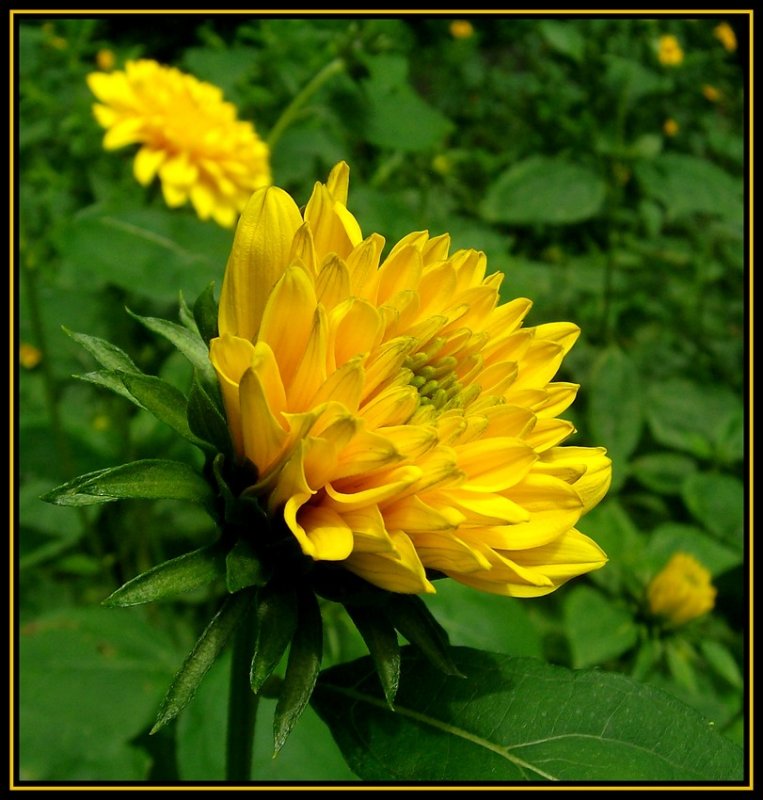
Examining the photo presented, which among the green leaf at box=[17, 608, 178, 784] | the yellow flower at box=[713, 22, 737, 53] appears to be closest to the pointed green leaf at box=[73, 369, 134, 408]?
the green leaf at box=[17, 608, 178, 784]

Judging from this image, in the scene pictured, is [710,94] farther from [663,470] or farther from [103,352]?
[103,352]

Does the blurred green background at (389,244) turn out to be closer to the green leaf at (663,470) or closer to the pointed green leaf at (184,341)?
the green leaf at (663,470)

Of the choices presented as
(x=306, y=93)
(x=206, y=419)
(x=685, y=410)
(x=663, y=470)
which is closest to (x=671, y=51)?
(x=685, y=410)

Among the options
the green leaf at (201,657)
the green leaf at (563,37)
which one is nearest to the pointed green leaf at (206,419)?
the green leaf at (201,657)

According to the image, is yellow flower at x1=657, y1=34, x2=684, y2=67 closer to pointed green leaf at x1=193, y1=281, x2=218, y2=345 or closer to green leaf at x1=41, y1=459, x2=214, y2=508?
pointed green leaf at x1=193, y1=281, x2=218, y2=345

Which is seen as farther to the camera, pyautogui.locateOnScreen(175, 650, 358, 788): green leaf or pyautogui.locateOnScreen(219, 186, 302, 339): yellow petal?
pyautogui.locateOnScreen(175, 650, 358, 788): green leaf

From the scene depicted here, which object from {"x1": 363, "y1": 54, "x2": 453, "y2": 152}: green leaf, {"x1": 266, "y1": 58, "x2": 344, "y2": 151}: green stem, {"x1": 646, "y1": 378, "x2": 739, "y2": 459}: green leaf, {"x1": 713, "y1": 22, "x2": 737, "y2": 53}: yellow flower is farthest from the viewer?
{"x1": 713, "y1": 22, "x2": 737, "y2": 53}: yellow flower
